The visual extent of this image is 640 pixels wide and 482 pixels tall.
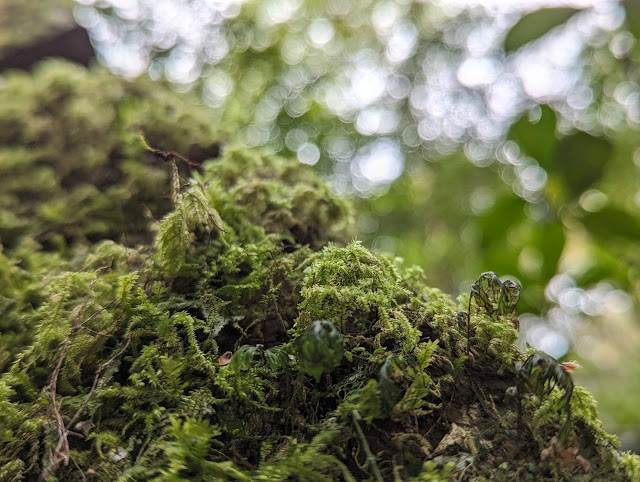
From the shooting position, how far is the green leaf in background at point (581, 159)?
3.26 feet

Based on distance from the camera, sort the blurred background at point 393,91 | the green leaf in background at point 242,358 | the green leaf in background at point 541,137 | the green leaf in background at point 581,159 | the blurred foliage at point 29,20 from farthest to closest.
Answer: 1. the blurred background at point 393,91
2. the blurred foliage at point 29,20
3. the green leaf in background at point 541,137
4. the green leaf in background at point 581,159
5. the green leaf in background at point 242,358

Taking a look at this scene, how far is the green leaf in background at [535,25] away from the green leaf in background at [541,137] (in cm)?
32

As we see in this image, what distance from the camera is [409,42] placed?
4.94m

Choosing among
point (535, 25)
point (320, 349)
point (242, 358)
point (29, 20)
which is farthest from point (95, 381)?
point (29, 20)

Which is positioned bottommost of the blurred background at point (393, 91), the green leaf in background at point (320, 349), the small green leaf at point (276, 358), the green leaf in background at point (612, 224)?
the small green leaf at point (276, 358)

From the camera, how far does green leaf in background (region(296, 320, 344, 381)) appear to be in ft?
2.28

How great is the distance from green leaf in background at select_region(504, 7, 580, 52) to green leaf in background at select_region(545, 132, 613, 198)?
0.30m

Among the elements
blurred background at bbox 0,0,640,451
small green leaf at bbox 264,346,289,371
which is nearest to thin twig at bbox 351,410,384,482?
small green leaf at bbox 264,346,289,371

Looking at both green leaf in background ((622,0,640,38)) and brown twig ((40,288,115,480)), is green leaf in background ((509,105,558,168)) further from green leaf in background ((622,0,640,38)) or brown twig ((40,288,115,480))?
brown twig ((40,288,115,480))

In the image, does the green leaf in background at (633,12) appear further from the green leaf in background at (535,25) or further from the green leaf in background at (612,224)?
the green leaf in background at (612,224)

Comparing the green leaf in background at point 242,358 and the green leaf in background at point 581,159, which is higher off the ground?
the green leaf in background at point 581,159

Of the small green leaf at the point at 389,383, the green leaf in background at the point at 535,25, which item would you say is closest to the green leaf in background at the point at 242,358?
the small green leaf at the point at 389,383

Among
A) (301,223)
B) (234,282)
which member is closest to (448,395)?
(234,282)

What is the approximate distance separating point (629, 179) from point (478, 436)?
408cm
